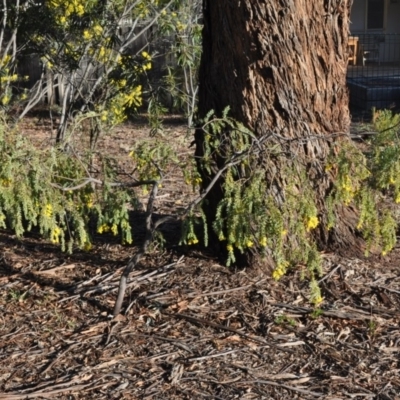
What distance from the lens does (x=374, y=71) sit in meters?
20.2

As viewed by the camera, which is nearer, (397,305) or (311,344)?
(311,344)

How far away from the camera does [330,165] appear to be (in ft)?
18.2

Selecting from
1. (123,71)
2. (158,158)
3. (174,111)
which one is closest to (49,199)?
(158,158)

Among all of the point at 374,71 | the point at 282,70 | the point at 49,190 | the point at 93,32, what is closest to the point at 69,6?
the point at 93,32

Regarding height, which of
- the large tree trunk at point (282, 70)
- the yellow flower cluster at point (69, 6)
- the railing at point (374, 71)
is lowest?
the railing at point (374, 71)

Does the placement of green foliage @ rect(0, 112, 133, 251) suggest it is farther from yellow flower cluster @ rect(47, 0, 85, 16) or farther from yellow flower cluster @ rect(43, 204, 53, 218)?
yellow flower cluster @ rect(47, 0, 85, 16)

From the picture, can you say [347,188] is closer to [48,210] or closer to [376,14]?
[48,210]

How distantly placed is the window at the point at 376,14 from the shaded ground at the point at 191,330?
753 inches

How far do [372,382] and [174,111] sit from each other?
36.2 ft

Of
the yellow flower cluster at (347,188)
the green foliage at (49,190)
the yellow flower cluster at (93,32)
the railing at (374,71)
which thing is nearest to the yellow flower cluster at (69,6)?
the yellow flower cluster at (93,32)

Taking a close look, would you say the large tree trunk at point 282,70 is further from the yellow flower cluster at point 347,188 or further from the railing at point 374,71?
the railing at point 374,71

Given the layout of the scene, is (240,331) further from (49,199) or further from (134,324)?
(49,199)

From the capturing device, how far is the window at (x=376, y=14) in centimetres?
2452

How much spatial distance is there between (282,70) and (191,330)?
1813 mm
